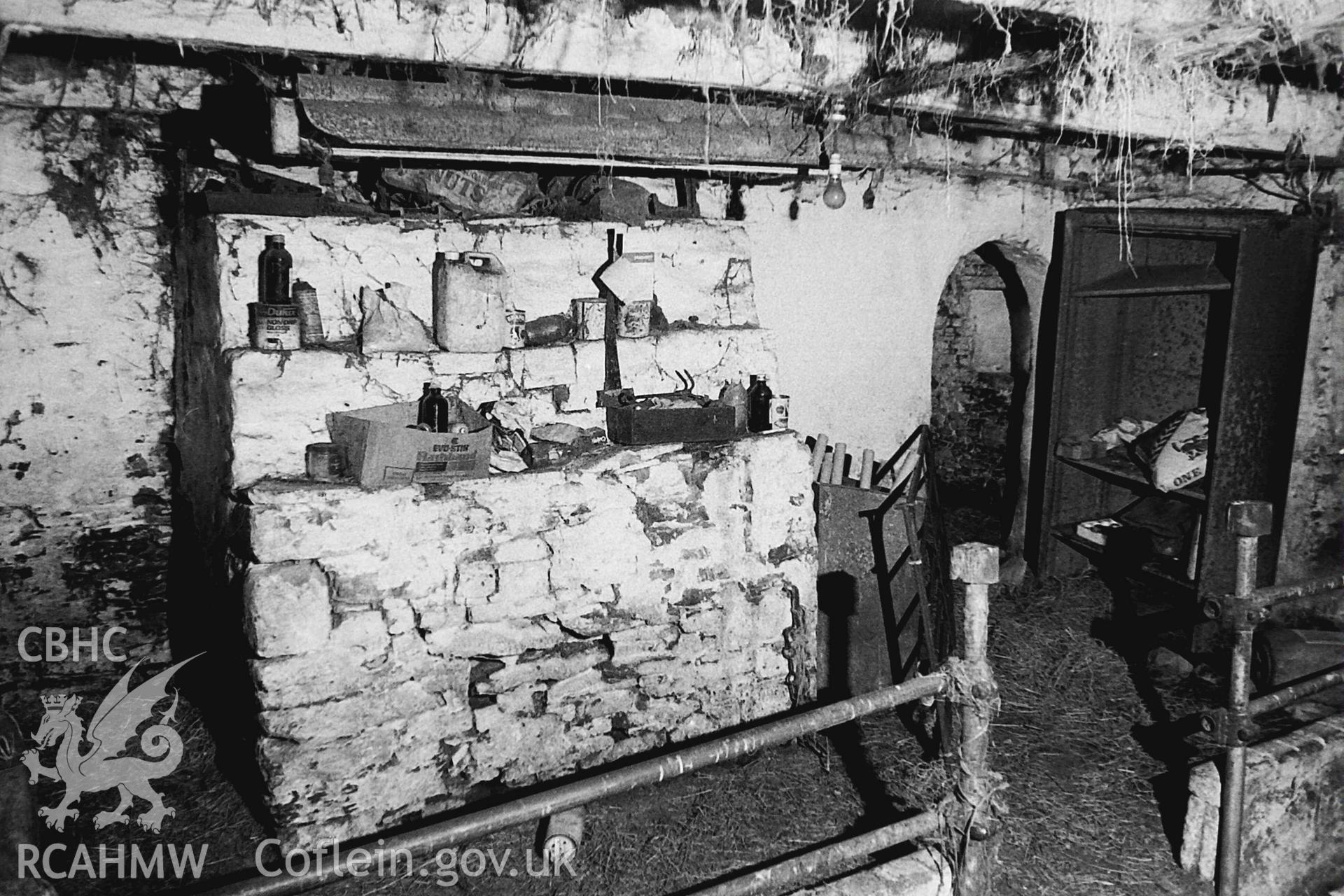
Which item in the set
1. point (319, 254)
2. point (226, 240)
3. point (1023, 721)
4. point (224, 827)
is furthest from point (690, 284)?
point (224, 827)

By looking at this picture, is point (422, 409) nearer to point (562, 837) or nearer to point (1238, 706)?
point (562, 837)

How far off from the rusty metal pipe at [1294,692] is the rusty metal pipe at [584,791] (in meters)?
1.37

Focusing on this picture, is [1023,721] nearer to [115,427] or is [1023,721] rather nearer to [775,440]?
[775,440]

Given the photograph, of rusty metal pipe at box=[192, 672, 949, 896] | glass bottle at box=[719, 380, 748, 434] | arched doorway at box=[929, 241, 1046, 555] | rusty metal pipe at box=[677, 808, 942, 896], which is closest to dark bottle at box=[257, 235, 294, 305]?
glass bottle at box=[719, 380, 748, 434]

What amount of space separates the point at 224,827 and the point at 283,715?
27.6 inches

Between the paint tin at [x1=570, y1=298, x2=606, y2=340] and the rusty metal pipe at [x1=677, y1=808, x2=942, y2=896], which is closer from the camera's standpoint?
the rusty metal pipe at [x1=677, y1=808, x2=942, y2=896]

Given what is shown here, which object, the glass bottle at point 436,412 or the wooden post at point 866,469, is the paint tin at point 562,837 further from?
the wooden post at point 866,469

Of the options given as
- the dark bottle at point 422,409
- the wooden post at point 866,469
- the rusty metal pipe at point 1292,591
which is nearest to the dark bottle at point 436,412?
the dark bottle at point 422,409

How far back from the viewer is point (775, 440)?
13.0ft

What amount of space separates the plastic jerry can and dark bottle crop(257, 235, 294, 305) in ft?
1.90

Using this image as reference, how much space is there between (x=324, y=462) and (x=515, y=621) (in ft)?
3.30

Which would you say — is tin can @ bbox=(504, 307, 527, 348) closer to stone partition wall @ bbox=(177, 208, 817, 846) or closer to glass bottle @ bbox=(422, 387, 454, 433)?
stone partition wall @ bbox=(177, 208, 817, 846)

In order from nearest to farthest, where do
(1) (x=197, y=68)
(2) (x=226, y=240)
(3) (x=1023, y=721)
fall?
(2) (x=226, y=240)
(1) (x=197, y=68)
(3) (x=1023, y=721)

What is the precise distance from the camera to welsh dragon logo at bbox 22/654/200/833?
3459 millimetres
